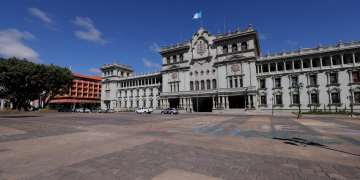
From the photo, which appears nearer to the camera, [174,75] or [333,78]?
[333,78]

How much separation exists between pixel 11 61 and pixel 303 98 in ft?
251

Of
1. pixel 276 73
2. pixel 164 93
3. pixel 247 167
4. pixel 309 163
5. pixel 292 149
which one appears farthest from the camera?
pixel 164 93

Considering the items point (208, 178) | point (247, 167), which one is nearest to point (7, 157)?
point (208, 178)

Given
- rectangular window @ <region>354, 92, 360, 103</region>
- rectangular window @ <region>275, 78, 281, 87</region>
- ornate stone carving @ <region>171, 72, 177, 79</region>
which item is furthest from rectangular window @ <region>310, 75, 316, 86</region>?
ornate stone carving @ <region>171, 72, 177, 79</region>

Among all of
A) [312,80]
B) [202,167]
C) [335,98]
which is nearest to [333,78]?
[312,80]

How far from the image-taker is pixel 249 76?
4322cm

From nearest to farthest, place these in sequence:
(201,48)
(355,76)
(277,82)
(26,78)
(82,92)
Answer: (355,76)
(277,82)
(26,78)
(201,48)
(82,92)

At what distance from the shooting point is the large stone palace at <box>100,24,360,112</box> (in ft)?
123

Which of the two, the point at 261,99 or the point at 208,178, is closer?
the point at 208,178

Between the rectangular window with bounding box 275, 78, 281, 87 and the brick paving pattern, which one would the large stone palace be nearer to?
the rectangular window with bounding box 275, 78, 281, 87

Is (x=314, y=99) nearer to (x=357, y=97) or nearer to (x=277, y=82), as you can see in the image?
(x=357, y=97)

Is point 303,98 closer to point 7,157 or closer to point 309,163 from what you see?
point 309,163

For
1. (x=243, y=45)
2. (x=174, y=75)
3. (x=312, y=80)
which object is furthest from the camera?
(x=174, y=75)

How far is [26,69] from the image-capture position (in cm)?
4575
